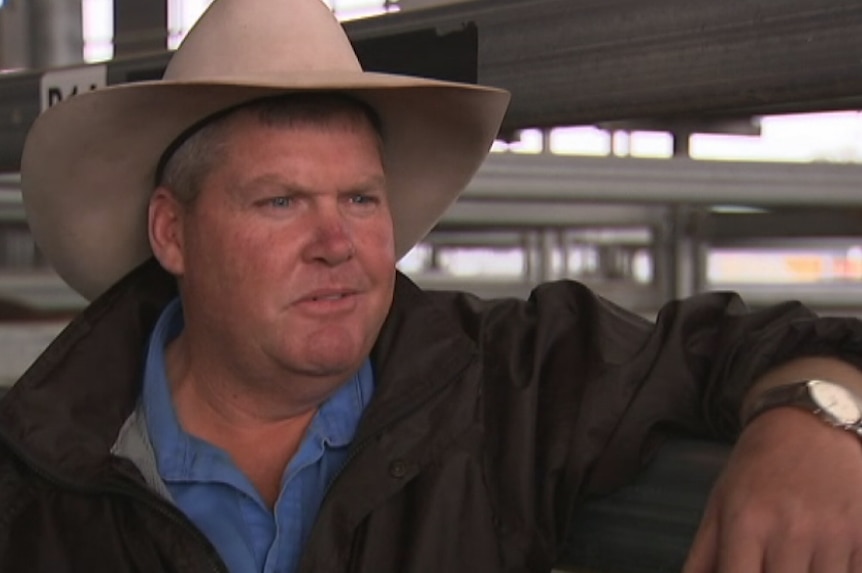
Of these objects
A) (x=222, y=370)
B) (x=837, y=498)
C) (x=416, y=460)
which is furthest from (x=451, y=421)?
(x=837, y=498)

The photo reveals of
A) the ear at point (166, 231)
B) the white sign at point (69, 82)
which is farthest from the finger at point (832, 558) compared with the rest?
the white sign at point (69, 82)

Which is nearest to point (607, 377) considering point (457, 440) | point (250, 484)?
point (457, 440)

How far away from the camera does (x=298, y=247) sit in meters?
1.48

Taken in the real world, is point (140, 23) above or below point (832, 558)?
above

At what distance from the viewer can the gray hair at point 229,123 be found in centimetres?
151

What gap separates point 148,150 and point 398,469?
54cm

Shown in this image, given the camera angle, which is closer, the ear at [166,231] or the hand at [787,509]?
the hand at [787,509]

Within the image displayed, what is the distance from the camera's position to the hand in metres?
0.95

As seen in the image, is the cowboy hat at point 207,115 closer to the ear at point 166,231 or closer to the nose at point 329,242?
the ear at point 166,231

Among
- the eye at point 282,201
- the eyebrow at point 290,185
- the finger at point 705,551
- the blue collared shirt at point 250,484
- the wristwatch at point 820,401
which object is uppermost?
the eyebrow at point 290,185

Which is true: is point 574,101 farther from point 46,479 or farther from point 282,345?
point 46,479

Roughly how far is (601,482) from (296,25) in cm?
66

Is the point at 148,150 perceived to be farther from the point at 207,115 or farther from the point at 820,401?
the point at 820,401

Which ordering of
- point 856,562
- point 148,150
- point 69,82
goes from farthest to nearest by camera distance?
point 69,82
point 148,150
point 856,562
